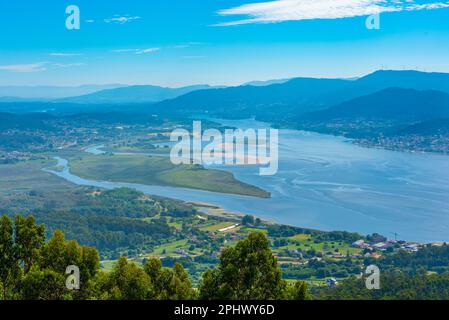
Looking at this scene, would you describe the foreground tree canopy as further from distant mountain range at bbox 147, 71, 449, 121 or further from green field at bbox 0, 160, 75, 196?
distant mountain range at bbox 147, 71, 449, 121

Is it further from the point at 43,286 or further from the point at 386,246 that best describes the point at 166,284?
the point at 386,246

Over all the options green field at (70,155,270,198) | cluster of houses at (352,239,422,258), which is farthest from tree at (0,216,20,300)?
green field at (70,155,270,198)

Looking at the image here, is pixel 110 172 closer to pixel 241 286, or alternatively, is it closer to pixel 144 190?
pixel 144 190

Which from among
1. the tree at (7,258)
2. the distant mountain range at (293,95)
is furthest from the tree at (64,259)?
the distant mountain range at (293,95)

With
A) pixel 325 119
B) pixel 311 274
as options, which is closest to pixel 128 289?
pixel 311 274

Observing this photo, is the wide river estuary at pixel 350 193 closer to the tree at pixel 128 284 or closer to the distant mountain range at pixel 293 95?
the tree at pixel 128 284

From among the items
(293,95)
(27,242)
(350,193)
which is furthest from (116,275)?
(293,95)

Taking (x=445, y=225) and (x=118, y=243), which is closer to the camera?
(x=118, y=243)
